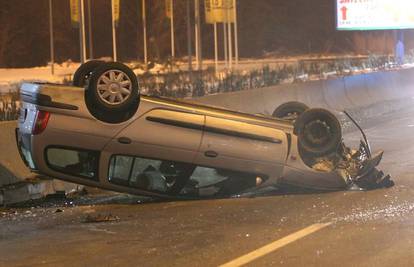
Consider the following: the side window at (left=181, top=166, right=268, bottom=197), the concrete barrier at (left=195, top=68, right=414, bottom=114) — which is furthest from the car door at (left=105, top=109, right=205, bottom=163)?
the concrete barrier at (left=195, top=68, right=414, bottom=114)

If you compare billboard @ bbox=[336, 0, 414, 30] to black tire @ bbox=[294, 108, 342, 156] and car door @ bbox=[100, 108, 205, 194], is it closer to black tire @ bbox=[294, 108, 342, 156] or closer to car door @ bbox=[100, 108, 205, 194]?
black tire @ bbox=[294, 108, 342, 156]

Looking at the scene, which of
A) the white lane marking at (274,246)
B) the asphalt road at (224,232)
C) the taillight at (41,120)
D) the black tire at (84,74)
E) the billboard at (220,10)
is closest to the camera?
the white lane marking at (274,246)

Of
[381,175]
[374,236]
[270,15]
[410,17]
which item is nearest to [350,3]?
[410,17]

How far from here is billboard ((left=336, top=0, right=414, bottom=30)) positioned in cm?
3288

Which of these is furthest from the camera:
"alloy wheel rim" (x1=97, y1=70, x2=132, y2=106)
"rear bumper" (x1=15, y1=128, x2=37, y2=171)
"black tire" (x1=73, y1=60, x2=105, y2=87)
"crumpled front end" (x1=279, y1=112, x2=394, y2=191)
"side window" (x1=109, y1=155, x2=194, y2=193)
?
"crumpled front end" (x1=279, y1=112, x2=394, y2=191)

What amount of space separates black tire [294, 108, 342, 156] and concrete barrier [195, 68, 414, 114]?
16.7ft

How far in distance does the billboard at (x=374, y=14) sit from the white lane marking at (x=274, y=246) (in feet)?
89.4

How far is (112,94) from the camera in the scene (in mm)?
7812

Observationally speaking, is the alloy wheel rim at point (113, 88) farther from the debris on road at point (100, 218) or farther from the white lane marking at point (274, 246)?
the white lane marking at point (274, 246)

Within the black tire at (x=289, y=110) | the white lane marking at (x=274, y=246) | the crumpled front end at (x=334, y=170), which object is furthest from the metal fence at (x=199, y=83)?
the white lane marking at (x=274, y=246)

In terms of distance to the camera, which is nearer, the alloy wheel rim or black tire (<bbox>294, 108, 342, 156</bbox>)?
the alloy wheel rim

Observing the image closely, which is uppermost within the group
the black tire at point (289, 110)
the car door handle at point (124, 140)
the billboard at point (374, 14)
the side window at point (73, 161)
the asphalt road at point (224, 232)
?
the billboard at point (374, 14)

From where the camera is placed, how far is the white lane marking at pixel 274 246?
6011 millimetres

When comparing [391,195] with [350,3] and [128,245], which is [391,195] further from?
[350,3]
